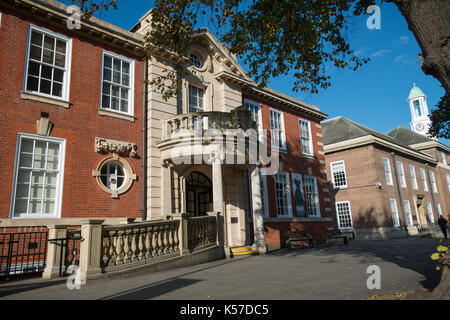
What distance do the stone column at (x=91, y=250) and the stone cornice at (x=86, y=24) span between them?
7.91m

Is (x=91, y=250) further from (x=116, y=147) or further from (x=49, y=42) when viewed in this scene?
(x=49, y=42)

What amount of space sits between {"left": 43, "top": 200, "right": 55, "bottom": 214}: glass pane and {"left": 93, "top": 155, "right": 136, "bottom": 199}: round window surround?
1.63 m

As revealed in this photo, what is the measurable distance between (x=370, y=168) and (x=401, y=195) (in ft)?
17.5

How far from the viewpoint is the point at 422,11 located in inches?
177

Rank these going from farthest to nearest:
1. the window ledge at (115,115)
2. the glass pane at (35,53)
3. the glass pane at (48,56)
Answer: the window ledge at (115,115), the glass pane at (48,56), the glass pane at (35,53)

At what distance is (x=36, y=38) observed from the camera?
10.9 m

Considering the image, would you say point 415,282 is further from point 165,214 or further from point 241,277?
point 165,214

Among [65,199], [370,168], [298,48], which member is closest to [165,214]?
[65,199]

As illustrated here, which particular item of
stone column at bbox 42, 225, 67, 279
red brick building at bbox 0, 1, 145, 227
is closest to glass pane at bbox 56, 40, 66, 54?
red brick building at bbox 0, 1, 145, 227

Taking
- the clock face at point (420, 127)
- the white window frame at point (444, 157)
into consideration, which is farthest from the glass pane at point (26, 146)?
the clock face at point (420, 127)

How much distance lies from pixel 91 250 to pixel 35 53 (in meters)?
7.49

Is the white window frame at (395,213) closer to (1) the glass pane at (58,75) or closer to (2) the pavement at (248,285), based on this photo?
(2) the pavement at (248,285)

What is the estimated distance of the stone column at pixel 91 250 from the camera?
745 centimetres

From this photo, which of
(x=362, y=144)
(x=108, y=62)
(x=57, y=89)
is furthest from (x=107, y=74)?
(x=362, y=144)
